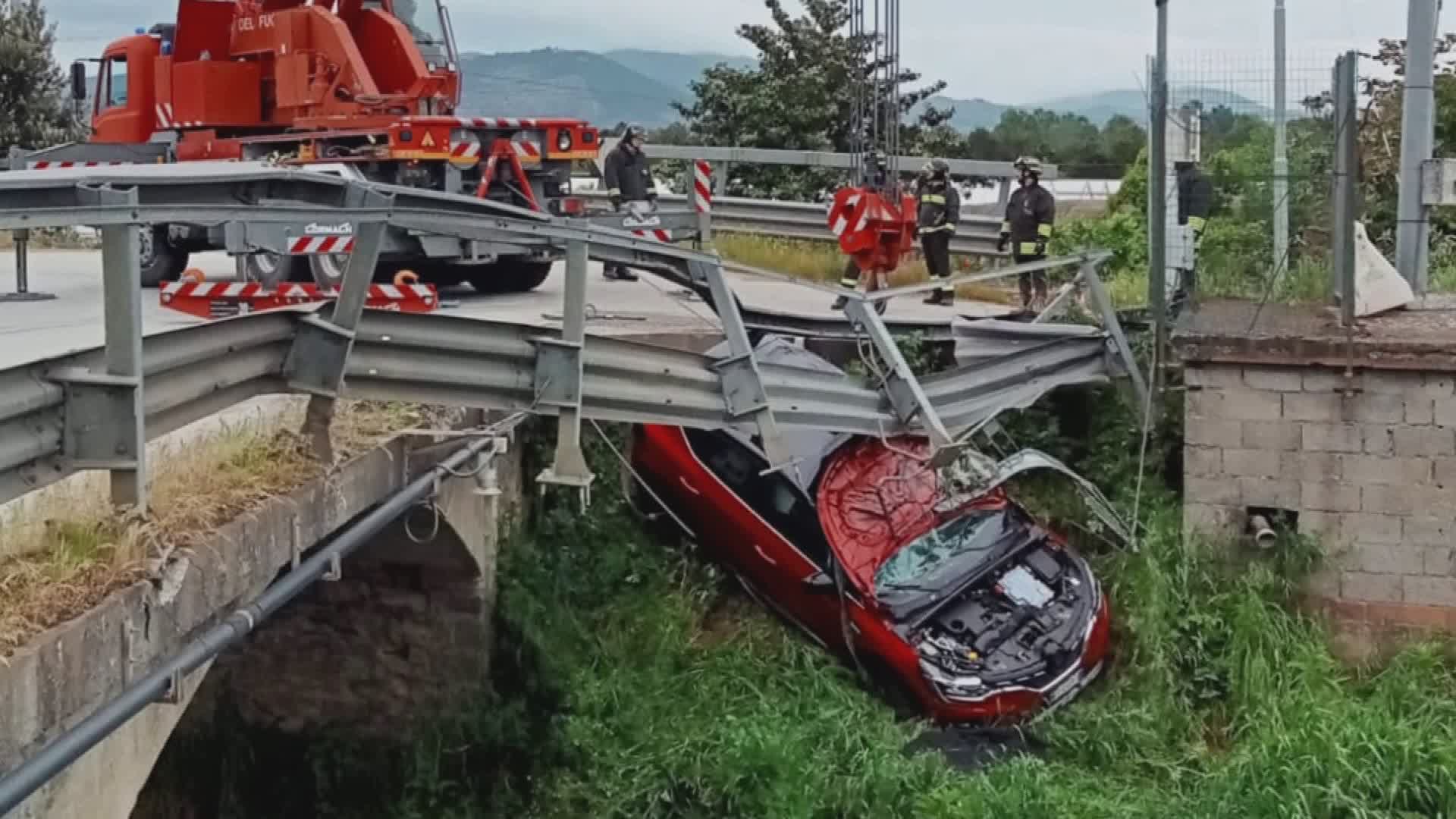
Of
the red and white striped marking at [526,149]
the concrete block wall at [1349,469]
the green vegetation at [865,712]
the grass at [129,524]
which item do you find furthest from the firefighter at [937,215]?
the grass at [129,524]

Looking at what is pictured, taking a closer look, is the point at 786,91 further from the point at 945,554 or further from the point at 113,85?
the point at 945,554

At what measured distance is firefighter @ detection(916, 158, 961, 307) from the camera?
589 inches

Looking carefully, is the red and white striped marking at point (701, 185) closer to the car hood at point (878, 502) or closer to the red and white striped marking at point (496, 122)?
the red and white striped marking at point (496, 122)

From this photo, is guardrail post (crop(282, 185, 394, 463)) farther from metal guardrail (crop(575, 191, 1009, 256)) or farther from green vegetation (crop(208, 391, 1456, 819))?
metal guardrail (crop(575, 191, 1009, 256))

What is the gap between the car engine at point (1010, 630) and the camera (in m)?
9.32

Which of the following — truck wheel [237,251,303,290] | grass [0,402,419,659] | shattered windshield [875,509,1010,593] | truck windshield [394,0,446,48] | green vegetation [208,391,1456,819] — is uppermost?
truck windshield [394,0,446,48]

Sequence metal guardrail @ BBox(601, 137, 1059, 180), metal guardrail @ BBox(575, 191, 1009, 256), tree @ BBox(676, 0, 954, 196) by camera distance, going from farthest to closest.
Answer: tree @ BBox(676, 0, 954, 196) → metal guardrail @ BBox(601, 137, 1059, 180) → metal guardrail @ BBox(575, 191, 1009, 256)

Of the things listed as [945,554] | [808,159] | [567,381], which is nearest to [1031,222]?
[808,159]

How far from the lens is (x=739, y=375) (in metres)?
7.89

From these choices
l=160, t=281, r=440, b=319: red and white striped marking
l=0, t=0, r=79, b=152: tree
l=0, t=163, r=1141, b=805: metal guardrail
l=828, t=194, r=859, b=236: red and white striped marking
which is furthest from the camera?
l=0, t=0, r=79, b=152: tree

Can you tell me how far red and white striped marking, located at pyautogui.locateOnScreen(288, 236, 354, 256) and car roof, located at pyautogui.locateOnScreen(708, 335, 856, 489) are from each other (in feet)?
9.60

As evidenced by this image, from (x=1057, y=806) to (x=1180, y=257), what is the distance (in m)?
4.80

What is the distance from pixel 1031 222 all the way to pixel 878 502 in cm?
508

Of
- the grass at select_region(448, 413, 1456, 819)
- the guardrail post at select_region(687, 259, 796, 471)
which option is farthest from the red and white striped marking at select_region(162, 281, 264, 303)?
the guardrail post at select_region(687, 259, 796, 471)
